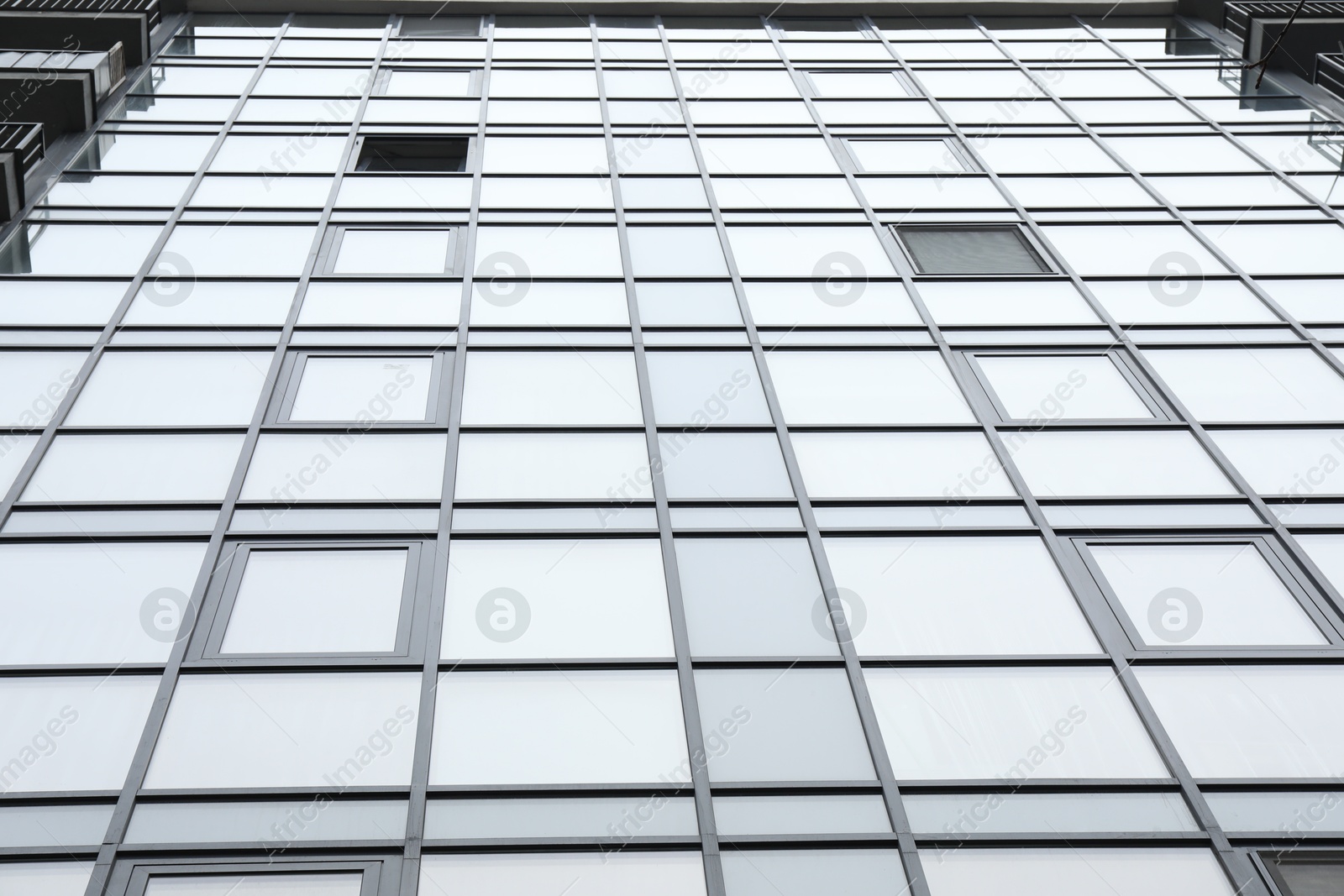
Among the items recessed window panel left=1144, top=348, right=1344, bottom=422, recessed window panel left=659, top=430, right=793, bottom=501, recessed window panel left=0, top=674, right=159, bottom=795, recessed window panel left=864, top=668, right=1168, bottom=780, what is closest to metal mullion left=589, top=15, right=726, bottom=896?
recessed window panel left=659, top=430, right=793, bottom=501

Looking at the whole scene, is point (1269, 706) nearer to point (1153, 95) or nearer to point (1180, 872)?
point (1180, 872)

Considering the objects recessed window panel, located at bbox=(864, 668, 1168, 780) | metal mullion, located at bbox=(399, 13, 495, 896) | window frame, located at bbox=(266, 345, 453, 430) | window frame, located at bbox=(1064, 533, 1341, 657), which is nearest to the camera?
metal mullion, located at bbox=(399, 13, 495, 896)

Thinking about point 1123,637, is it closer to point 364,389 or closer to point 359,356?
point 364,389

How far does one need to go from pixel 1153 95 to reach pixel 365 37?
14.7 meters

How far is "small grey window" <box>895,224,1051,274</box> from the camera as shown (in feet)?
48.4

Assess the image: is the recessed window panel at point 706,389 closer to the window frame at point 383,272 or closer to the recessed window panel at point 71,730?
the window frame at point 383,272

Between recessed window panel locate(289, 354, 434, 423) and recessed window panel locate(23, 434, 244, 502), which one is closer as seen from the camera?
recessed window panel locate(23, 434, 244, 502)

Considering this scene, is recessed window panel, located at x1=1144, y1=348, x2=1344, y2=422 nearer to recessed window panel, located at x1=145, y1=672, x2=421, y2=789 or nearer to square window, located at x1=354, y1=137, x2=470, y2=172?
recessed window panel, located at x1=145, y1=672, x2=421, y2=789

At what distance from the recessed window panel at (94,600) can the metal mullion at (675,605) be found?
13.0 ft

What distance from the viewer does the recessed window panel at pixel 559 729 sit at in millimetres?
7961

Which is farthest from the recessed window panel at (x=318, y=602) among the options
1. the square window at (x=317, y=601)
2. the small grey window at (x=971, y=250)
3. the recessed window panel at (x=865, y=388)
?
the small grey window at (x=971, y=250)

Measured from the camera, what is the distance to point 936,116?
19.1 meters

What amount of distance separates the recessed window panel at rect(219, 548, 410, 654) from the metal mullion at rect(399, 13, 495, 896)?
1.02ft

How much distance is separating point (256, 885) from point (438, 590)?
2.78 metres
